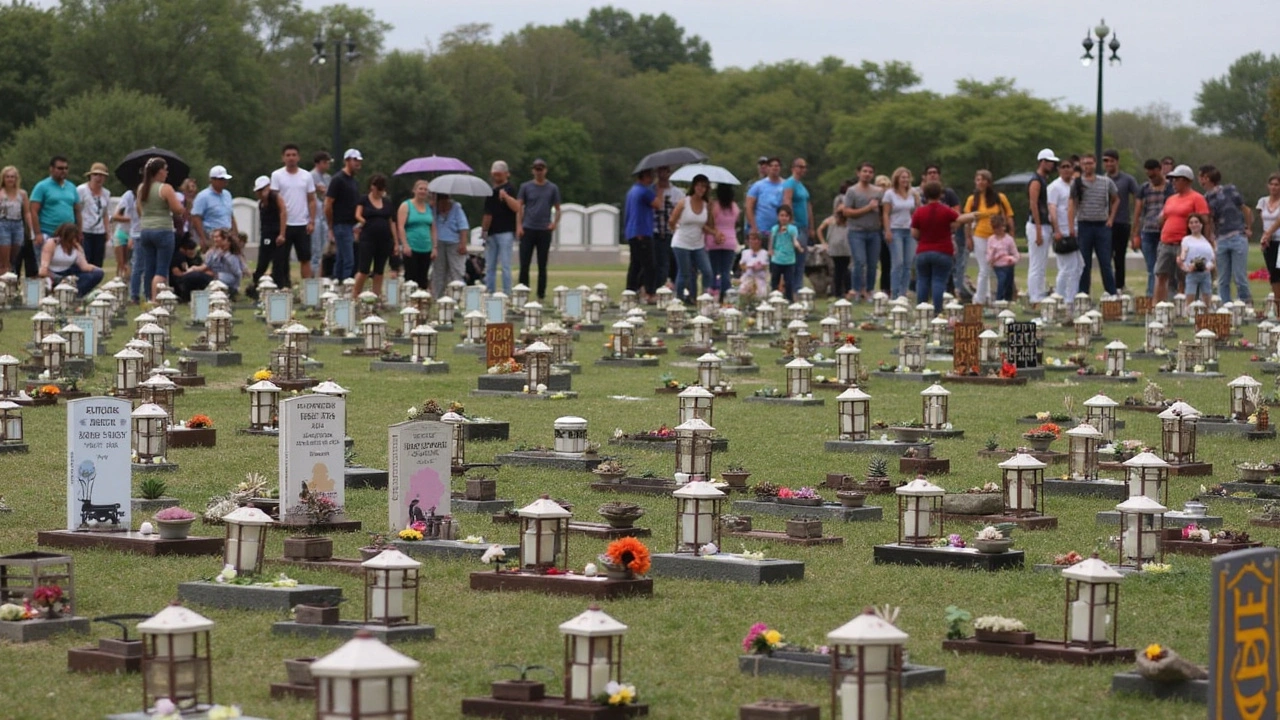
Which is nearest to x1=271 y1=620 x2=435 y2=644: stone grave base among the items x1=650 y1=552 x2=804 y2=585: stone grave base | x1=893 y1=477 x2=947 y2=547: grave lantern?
x1=650 y1=552 x2=804 y2=585: stone grave base

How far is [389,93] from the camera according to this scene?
97250 millimetres

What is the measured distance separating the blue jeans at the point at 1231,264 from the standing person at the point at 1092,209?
177 centimetres

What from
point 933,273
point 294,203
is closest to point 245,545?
point 933,273

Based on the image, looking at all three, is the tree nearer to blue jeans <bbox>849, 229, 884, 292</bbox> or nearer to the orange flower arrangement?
blue jeans <bbox>849, 229, 884, 292</bbox>

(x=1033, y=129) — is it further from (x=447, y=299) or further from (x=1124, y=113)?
(x=447, y=299)

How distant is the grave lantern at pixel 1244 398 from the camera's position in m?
19.5

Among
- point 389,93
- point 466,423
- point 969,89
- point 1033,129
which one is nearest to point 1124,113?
point 969,89

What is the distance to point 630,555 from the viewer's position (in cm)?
1142

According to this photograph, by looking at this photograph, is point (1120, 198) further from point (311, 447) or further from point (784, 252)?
point (311, 447)

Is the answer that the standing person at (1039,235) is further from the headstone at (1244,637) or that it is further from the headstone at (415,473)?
the headstone at (1244,637)

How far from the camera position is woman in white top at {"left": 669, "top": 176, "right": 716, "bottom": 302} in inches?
1304

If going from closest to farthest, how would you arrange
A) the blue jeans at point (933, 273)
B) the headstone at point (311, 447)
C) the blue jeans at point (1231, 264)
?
the headstone at point (311, 447)
the blue jeans at point (933, 273)
the blue jeans at point (1231, 264)

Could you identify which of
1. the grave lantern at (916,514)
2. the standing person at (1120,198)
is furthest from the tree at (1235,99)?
the grave lantern at (916,514)

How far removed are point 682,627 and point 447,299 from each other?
20765 mm
